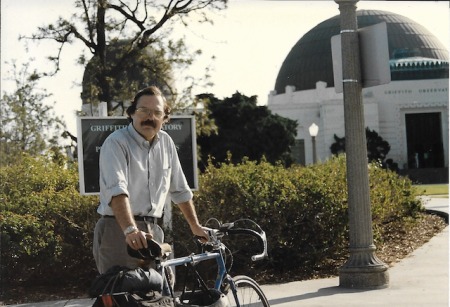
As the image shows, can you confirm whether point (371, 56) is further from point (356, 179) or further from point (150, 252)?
point (150, 252)

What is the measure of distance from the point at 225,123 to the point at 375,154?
21.4 meters

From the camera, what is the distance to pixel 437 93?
8356 centimetres

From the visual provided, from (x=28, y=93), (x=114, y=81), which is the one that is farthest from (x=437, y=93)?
(x=114, y=81)

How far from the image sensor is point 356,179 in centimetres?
884

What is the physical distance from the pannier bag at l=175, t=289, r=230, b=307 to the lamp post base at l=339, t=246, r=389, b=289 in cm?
419

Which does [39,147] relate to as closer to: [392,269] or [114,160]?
[392,269]

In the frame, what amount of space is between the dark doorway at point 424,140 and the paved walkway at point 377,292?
3080 inches

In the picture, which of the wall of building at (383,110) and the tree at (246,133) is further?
the wall of building at (383,110)

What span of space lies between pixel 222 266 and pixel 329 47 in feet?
299

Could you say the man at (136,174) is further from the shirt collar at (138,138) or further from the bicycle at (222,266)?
the bicycle at (222,266)

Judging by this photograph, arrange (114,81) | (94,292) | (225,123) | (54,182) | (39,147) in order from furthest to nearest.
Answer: (225,123) < (39,147) < (114,81) < (54,182) < (94,292)

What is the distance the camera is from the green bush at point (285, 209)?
9773 mm

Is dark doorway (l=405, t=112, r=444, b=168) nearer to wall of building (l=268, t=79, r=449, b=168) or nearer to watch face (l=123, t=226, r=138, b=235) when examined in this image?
wall of building (l=268, t=79, r=449, b=168)

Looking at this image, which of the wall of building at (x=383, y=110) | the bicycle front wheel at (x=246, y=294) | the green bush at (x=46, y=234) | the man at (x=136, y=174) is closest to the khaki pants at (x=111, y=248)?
the man at (x=136, y=174)
